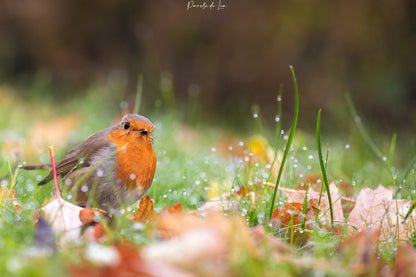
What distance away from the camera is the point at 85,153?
1.95 metres

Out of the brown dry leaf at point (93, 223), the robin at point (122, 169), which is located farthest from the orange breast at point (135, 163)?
the brown dry leaf at point (93, 223)

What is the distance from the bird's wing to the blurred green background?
8.56 feet

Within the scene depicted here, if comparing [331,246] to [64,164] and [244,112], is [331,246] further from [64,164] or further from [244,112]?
[244,112]

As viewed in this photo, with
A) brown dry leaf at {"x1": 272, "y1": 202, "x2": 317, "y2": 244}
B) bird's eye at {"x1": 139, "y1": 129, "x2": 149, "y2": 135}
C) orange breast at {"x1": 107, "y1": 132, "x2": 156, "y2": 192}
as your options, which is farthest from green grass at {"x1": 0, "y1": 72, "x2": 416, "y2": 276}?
bird's eye at {"x1": 139, "y1": 129, "x2": 149, "y2": 135}

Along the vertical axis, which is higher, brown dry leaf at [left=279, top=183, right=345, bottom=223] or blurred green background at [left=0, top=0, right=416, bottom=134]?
blurred green background at [left=0, top=0, right=416, bottom=134]

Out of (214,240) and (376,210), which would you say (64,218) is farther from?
(376,210)

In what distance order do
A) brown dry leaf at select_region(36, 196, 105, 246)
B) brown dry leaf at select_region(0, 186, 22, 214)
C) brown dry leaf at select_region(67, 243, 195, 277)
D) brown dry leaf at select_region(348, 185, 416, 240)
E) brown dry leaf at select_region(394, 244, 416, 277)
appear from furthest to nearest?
1. brown dry leaf at select_region(348, 185, 416, 240)
2. brown dry leaf at select_region(0, 186, 22, 214)
3. brown dry leaf at select_region(36, 196, 105, 246)
4. brown dry leaf at select_region(394, 244, 416, 277)
5. brown dry leaf at select_region(67, 243, 195, 277)

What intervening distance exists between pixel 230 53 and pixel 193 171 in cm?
269

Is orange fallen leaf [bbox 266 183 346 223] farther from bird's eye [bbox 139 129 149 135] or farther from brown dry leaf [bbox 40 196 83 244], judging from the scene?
brown dry leaf [bbox 40 196 83 244]

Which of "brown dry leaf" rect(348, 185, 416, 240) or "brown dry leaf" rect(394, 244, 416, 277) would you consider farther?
"brown dry leaf" rect(348, 185, 416, 240)

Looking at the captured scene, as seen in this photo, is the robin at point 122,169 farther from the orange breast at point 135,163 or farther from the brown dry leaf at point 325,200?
the brown dry leaf at point 325,200

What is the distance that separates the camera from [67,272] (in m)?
1.02

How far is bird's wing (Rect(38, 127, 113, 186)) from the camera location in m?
1.89

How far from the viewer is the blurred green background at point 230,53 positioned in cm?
462
